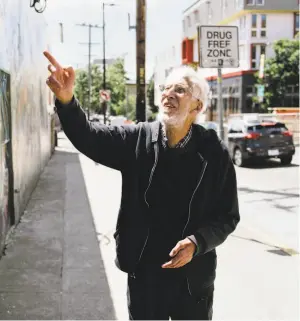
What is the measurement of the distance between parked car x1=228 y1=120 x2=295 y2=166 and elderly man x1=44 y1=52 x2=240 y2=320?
44.4ft

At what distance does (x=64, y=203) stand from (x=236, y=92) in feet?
126

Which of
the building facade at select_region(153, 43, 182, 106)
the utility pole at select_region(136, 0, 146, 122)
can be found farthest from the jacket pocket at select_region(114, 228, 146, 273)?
the building facade at select_region(153, 43, 182, 106)

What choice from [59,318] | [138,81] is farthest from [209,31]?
[59,318]

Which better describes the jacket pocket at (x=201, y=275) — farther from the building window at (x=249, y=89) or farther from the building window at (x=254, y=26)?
the building window at (x=254, y=26)

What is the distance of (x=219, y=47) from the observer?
8.84 meters

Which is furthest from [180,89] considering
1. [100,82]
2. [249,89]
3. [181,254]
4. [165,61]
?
[165,61]

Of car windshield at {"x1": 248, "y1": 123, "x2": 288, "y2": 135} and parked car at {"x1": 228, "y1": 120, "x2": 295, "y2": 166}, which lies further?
car windshield at {"x1": 248, "y1": 123, "x2": 288, "y2": 135}

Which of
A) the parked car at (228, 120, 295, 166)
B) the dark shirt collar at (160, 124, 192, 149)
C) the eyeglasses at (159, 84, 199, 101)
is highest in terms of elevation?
the eyeglasses at (159, 84, 199, 101)

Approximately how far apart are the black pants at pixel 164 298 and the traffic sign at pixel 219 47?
6650 mm

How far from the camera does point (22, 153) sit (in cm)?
884

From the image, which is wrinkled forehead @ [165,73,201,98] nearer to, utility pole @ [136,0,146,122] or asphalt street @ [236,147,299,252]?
asphalt street @ [236,147,299,252]

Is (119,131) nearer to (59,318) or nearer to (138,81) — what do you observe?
(59,318)

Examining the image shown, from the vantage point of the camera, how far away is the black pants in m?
2.44

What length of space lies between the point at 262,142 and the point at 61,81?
46.1 ft
